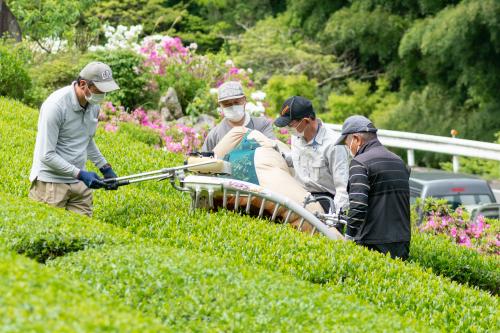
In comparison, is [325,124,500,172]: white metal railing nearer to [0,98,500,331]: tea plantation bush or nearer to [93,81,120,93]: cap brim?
[0,98,500,331]: tea plantation bush

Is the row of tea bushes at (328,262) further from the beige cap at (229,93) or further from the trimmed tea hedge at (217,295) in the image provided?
the beige cap at (229,93)

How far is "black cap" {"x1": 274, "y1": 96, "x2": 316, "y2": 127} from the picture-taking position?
323 inches

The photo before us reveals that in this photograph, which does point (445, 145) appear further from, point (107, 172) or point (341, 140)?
point (107, 172)

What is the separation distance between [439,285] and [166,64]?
1163cm

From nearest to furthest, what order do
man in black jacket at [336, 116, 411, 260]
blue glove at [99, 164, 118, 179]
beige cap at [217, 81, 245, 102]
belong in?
man in black jacket at [336, 116, 411, 260]
blue glove at [99, 164, 118, 179]
beige cap at [217, 81, 245, 102]

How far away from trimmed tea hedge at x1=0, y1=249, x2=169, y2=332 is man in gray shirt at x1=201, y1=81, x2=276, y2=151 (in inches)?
145

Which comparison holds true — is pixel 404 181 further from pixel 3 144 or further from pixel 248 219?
pixel 3 144

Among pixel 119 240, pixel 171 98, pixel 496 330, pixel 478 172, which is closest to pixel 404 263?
pixel 496 330

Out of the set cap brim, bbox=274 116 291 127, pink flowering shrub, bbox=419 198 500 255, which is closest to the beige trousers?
cap brim, bbox=274 116 291 127

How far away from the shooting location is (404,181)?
24.9 ft

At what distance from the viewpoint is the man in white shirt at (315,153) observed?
26.9 feet

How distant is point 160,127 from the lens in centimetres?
1582

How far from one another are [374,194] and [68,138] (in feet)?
8.13

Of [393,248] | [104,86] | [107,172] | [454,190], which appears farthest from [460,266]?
[454,190]
